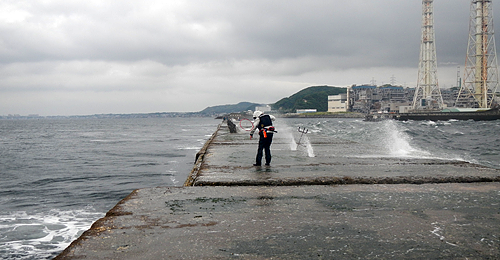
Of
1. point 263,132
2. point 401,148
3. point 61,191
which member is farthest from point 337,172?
point 401,148

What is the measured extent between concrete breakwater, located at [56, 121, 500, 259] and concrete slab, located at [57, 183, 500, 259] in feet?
0.04

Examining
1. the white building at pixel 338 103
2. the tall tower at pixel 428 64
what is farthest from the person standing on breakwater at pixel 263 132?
the white building at pixel 338 103

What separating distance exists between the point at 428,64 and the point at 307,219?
345 ft

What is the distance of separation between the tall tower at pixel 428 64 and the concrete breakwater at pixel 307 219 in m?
100.0

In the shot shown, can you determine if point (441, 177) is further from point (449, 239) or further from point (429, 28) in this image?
point (429, 28)

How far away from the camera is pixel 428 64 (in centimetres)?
9794

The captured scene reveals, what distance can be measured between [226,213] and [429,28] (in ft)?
345

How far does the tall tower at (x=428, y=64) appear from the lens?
314 feet

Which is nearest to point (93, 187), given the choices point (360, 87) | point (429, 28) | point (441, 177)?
point (441, 177)

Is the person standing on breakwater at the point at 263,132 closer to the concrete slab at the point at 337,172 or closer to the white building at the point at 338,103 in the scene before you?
the concrete slab at the point at 337,172

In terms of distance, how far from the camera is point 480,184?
688cm

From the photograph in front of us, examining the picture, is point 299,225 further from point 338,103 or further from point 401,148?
point 338,103

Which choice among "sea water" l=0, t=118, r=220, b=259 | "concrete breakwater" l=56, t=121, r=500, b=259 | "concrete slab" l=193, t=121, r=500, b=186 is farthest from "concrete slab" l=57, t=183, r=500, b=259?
"sea water" l=0, t=118, r=220, b=259

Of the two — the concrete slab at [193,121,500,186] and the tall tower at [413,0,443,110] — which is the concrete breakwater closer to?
the concrete slab at [193,121,500,186]
